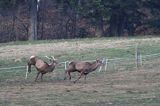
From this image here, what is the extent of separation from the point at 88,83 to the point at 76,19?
40.0 metres

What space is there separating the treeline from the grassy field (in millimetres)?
20124

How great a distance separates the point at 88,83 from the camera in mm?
24359

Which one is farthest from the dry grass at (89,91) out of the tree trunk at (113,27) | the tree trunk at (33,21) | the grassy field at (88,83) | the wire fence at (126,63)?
the tree trunk at (113,27)

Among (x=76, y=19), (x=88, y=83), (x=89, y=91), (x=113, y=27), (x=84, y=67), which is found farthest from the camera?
(x=113, y=27)

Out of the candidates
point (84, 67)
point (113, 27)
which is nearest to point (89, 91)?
point (84, 67)

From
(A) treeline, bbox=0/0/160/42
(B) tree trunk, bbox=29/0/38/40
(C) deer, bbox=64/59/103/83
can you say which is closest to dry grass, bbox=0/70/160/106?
(C) deer, bbox=64/59/103/83

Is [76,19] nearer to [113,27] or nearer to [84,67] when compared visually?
[113,27]

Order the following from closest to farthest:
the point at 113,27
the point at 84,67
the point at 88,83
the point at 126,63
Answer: the point at 88,83 → the point at 84,67 → the point at 126,63 → the point at 113,27

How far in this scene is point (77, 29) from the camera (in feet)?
212

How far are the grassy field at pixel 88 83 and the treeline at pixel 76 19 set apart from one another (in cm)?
2012

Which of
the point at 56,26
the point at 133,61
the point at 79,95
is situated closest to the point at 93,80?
the point at 79,95

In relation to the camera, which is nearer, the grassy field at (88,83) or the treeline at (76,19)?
the grassy field at (88,83)

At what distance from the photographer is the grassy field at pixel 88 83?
18781mm

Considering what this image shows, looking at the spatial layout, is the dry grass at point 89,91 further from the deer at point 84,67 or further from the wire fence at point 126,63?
the wire fence at point 126,63
